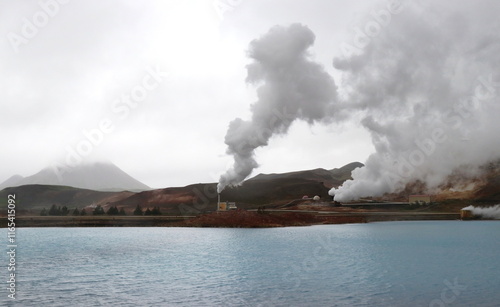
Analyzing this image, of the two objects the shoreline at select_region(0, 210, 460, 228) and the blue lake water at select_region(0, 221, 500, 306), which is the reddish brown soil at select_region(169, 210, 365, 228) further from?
the blue lake water at select_region(0, 221, 500, 306)

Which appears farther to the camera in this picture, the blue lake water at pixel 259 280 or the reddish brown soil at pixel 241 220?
the reddish brown soil at pixel 241 220

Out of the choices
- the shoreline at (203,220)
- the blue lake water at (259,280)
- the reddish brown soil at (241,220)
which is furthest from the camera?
the shoreline at (203,220)

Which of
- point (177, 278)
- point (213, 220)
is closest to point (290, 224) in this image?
point (213, 220)

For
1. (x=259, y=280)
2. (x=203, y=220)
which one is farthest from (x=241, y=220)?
(x=259, y=280)

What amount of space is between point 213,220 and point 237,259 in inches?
4043

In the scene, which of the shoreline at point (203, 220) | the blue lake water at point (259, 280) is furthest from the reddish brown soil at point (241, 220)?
the blue lake water at point (259, 280)

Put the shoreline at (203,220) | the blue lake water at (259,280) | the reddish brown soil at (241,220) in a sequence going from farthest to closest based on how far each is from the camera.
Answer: the shoreline at (203,220)
the reddish brown soil at (241,220)
the blue lake water at (259,280)

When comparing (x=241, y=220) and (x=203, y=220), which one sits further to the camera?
(x=203, y=220)

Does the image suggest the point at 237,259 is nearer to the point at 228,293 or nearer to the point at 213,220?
the point at 228,293

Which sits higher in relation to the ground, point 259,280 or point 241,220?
point 259,280

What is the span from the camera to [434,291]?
31531 millimetres

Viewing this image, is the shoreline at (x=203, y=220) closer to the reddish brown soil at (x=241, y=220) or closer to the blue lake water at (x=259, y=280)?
the reddish brown soil at (x=241, y=220)

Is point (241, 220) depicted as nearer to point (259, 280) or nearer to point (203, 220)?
point (203, 220)

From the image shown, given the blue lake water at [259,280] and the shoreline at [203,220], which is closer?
the blue lake water at [259,280]
